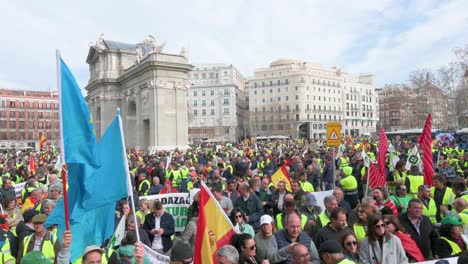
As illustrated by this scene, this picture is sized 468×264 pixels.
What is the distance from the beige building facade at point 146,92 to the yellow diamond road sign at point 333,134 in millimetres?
24774

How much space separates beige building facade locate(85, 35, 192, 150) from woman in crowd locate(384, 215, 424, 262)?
31.1m

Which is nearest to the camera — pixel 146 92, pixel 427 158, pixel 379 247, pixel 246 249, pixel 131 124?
pixel 246 249

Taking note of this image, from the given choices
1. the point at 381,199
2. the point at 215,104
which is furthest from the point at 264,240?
the point at 215,104

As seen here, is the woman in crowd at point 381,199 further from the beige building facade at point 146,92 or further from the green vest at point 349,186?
the beige building facade at point 146,92

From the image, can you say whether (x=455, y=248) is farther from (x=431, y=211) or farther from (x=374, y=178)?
(x=374, y=178)

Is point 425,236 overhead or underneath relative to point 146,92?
underneath

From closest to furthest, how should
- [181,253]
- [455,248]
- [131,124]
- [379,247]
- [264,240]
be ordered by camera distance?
[181,253] → [379,247] → [455,248] → [264,240] → [131,124]

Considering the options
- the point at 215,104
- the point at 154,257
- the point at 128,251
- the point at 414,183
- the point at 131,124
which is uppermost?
the point at 215,104

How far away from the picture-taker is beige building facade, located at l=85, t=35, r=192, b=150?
35375 mm

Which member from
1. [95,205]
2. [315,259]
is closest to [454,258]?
[315,259]

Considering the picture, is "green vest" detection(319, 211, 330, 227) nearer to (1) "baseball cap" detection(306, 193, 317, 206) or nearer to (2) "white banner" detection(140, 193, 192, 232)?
(1) "baseball cap" detection(306, 193, 317, 206)

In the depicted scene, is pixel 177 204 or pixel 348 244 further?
pixel 177 204

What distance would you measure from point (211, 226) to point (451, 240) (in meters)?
3.22

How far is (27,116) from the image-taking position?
97188 millimetres
